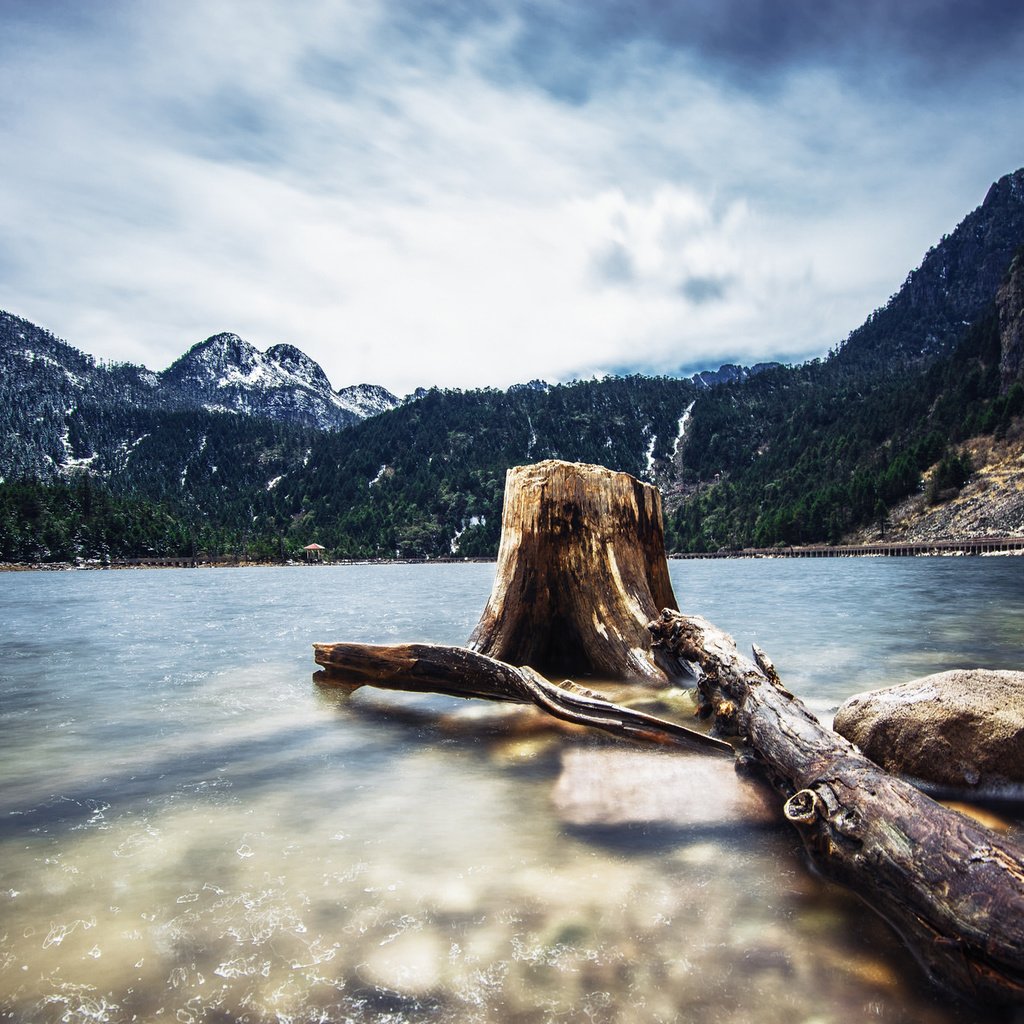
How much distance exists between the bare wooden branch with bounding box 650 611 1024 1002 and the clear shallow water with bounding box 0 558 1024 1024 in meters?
0.17

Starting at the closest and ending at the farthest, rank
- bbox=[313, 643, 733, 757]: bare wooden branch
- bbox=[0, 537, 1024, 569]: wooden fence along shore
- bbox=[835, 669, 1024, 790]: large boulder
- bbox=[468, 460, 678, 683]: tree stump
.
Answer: bbox=[835, 669, 1024, 790]: large boulder, bbox=[313, 643, 733, 757]: bare wooden branch, bbox=[468, 460, 678, 683]: tree stump, bbox=[0, 537, 1024, 569]: wooden fence along shore

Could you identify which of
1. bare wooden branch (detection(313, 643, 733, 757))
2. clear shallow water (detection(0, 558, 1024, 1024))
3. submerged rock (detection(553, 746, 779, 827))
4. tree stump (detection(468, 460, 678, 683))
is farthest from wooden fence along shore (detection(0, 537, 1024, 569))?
clear shallow water (detection(0, 558, 1024, 1024))

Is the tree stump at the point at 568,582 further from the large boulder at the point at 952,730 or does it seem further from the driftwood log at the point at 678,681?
the large boulder at the point at 952,730

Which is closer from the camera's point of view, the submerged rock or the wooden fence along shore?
the submerged rock

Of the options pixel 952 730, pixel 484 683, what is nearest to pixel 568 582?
pixel 484 683

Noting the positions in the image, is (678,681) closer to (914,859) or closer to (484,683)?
(484,683)

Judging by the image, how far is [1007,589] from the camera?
118ft

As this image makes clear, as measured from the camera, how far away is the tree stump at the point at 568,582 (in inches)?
420

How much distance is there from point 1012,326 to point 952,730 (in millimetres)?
176068

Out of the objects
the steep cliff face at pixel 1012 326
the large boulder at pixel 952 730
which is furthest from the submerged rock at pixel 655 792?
the steep cliff face at pixel 1012 326

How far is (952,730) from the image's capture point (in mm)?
5816

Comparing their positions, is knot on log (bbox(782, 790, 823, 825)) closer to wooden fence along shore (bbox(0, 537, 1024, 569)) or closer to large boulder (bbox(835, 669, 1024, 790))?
large boulder (bbox(835, 669, 1024, 790))

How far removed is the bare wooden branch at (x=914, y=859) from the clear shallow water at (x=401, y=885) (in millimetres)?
170

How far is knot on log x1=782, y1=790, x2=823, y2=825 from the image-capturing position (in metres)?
4.27
